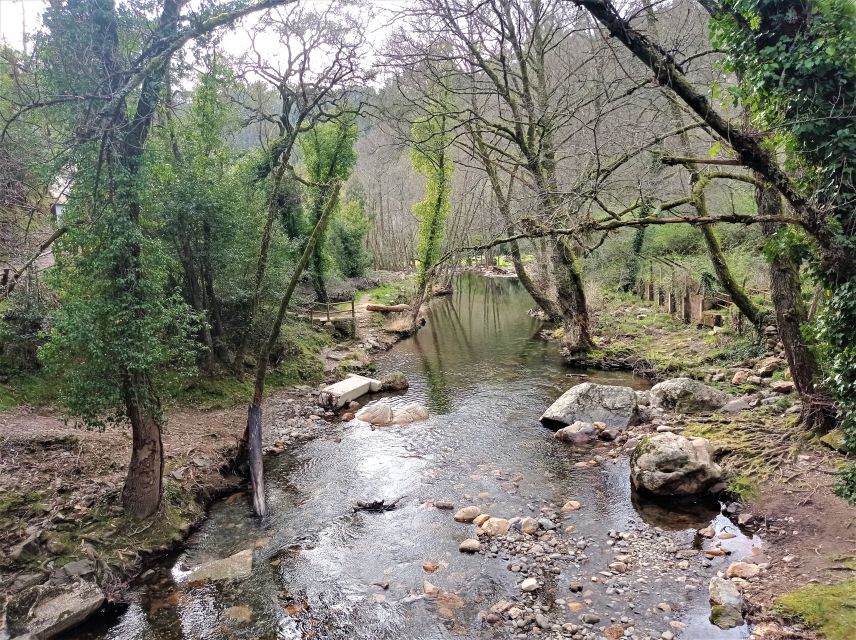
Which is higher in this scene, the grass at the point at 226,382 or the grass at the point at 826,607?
the grass at the point at 226,382

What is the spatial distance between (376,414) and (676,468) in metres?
6.92

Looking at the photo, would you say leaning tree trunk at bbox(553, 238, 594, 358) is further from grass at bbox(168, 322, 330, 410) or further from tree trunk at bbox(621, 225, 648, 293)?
grass at bbox(168, 322, 330, 410)

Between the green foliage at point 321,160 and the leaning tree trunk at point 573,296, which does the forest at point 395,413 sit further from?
the green foliage at point 321,160

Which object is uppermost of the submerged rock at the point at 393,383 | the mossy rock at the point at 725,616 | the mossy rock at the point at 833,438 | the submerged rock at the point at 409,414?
the mossy rock at the point at 833,438

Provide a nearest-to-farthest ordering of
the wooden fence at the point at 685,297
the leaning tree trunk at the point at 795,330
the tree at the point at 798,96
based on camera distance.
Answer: the tree at the point at 798,96 → the leaning tree trunk at the point at 795,330 → the wooden fence at the point at 685,297

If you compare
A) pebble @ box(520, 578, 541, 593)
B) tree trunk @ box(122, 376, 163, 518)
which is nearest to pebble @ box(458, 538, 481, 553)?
pebble @ box(520, 578, 541, 593)

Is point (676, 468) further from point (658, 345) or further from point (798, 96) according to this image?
point (658, 345)

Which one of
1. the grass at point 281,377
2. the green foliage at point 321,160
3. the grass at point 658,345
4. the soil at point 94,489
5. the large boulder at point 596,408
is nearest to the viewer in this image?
the soil at point 94,489

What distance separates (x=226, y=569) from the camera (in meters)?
6.91

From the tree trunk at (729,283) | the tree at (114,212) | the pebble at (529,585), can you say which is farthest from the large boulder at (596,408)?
the tree at (114,212)

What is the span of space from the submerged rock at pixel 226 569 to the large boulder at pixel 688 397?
8.70m

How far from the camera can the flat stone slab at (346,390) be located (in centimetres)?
1356

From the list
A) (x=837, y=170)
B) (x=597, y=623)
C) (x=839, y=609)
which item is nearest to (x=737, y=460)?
(x=839, y=609)

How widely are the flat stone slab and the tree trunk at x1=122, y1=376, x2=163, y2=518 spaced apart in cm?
603
